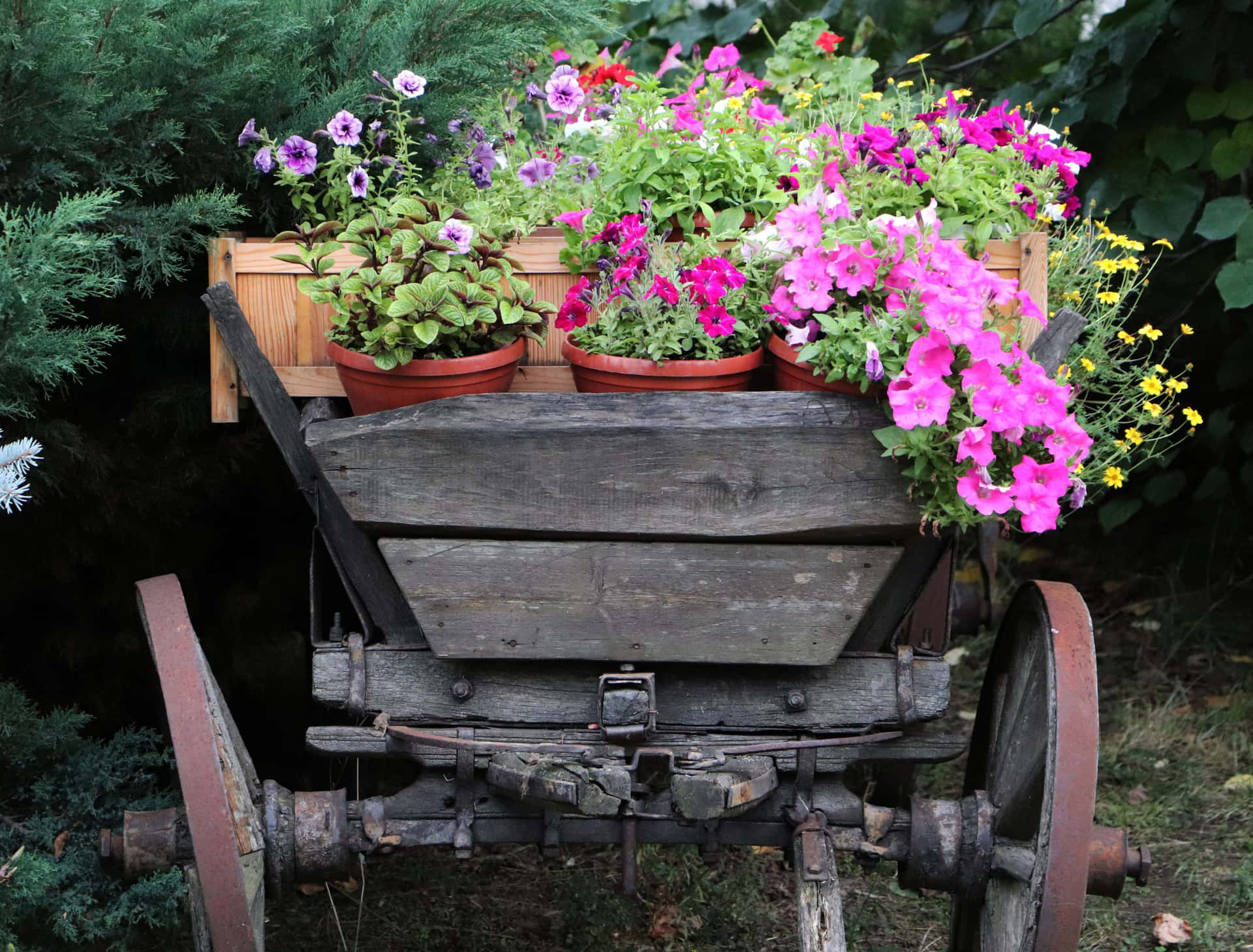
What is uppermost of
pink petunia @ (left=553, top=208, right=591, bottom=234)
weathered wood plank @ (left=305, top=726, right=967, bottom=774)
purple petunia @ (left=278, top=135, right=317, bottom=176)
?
purple petunia @ (left=278, top=135, right=317, bottom=176)

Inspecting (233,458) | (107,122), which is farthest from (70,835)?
(107,122)

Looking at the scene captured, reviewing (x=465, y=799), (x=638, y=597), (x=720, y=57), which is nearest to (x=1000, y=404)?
(x=638, y=597)

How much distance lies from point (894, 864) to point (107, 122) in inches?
87.5

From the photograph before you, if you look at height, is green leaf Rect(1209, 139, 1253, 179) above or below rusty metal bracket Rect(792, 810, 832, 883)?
above

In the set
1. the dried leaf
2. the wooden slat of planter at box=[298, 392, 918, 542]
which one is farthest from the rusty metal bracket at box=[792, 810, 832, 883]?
Result: the dried leaf

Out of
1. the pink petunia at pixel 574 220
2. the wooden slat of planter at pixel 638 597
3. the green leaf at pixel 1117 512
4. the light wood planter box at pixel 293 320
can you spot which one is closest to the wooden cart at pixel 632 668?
the wooden slat of planter at pixel 638 597

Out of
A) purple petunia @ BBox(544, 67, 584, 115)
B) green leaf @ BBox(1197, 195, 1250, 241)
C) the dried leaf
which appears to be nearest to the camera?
purple petunia @ BBox(544, 67, 584, 115)

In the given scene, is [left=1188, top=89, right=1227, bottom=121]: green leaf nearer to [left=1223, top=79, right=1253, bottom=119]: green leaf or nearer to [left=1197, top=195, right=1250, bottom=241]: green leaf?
[left=1223, top=79, right=1253, bottom=119]: green leaf

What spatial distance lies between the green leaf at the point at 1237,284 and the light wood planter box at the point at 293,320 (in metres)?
1.00

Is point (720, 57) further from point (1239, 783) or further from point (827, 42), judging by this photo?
point (1239, 783)

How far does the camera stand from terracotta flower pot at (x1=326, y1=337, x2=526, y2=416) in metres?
1.81

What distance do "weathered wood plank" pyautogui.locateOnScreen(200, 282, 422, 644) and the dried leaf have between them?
88.0 inches

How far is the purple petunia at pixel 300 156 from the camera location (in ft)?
6.46

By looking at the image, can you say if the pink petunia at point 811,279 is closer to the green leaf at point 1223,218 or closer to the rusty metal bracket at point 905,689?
the rusty metal bracket at point 905,689
